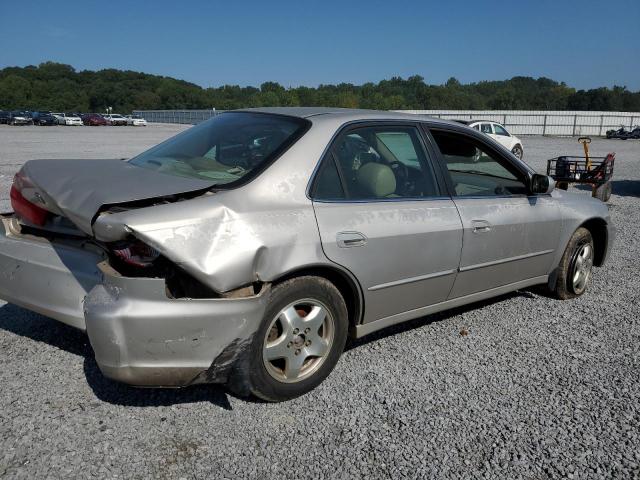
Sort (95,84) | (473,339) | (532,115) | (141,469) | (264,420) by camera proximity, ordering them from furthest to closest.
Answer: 1. (95,84)
2. (532,115)
3. (473,339)
4. (264,420)
5. (141,469)

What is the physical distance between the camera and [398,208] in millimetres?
3355

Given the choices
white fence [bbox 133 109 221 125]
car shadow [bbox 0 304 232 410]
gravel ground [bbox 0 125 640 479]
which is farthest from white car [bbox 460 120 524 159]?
white fence [bbox 133 109 221 125]

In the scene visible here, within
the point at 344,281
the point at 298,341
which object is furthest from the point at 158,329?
the point at 344,281

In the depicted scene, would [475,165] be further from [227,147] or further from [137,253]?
[137,253]

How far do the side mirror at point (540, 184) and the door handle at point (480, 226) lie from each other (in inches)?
24.8

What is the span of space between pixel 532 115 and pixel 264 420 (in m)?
49.8

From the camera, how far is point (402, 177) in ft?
11.8

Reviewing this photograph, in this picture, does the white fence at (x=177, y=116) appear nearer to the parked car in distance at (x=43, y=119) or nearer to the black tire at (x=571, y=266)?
the parked car in distance at (x=43, y=119)

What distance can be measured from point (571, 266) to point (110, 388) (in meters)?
3.78

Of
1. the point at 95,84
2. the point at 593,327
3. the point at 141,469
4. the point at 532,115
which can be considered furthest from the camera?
the point at 95,84

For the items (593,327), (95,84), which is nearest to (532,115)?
(593,327)

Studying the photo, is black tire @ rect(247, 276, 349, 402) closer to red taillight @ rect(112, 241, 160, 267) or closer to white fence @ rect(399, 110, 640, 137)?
red taillight @ rect(112, 241, 160, 267)

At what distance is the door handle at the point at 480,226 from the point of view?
3695 millimetres

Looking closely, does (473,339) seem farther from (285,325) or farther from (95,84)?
(95,84)
